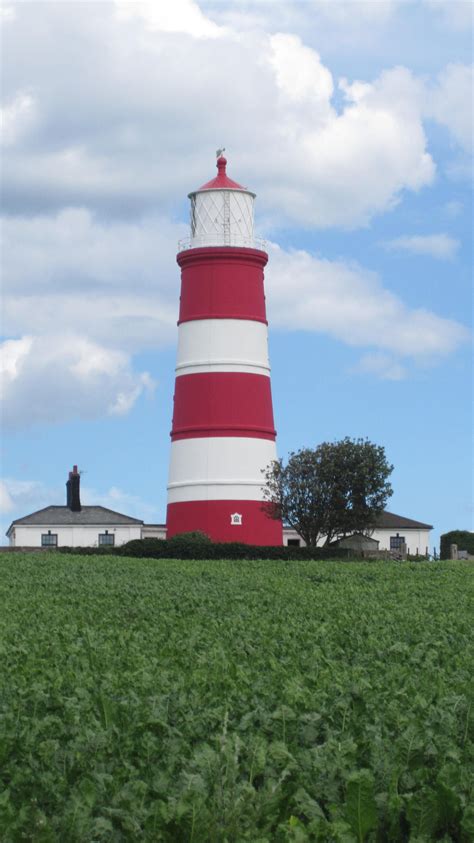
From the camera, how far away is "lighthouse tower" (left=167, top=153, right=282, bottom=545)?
48.8 meters

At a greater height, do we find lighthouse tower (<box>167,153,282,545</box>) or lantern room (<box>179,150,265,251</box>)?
lantern room (<box>179,150,265,251</box>)

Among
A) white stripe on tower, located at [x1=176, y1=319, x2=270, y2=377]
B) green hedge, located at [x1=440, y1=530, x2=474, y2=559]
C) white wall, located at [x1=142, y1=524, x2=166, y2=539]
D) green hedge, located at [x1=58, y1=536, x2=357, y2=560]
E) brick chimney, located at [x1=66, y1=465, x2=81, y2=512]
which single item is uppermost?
white stripe on tower, located at [x1=176, y1=319, x2=270, y2=377]

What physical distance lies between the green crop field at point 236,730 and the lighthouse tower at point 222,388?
104 feet

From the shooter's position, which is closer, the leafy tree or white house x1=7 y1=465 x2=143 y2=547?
the leafy tree

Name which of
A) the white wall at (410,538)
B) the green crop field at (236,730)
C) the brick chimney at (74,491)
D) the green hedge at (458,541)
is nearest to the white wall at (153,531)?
the brick chimney at (74,491)

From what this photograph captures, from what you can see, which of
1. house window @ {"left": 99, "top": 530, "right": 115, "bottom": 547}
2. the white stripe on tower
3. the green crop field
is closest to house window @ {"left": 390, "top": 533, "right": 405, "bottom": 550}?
house window @ {"left": 99, "top": 530, "right": 115, "bottom": 547}

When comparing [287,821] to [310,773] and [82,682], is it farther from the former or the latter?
[82,682]

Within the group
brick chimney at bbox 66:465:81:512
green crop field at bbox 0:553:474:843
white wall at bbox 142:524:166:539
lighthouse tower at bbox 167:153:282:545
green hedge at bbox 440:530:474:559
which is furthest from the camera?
white wall at bbox 142:524:166:539

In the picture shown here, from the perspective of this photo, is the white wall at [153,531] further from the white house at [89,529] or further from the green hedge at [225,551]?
the green hedge at [225,551]

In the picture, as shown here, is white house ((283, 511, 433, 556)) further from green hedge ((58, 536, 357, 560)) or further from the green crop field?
the green crop field

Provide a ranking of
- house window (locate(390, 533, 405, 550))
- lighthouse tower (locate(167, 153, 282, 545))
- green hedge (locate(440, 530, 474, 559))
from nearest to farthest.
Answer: lighthouse tower (locate(167, 153, 282, 545)) < green hedge (locate(440, 530, 474, 559)) < house window (locate(390, 533, 405, 550))

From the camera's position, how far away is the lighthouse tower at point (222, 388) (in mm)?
48844

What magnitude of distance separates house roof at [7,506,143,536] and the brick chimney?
31cm

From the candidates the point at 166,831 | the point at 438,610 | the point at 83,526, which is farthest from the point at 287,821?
the point at 83,526
